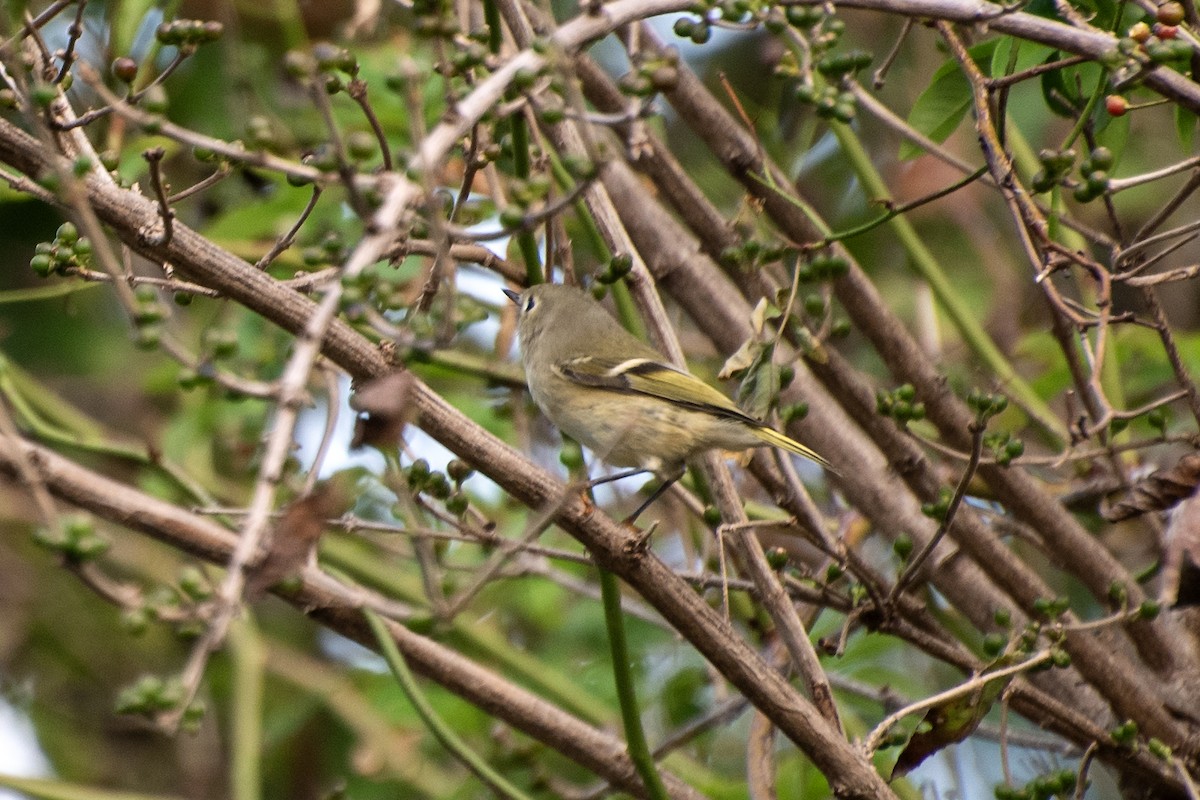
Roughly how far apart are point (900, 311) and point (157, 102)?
3.73 metres

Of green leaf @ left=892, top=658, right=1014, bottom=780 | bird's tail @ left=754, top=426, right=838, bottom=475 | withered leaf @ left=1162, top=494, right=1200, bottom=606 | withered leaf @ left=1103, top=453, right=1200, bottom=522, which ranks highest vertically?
bird's tail @ left=754, top=426, right=838, bottom=475

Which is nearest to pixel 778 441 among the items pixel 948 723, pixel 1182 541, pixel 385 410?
pixel 948 723

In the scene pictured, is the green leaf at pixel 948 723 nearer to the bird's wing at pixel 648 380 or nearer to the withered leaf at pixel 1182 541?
the withered leaf at pixel 1182 541

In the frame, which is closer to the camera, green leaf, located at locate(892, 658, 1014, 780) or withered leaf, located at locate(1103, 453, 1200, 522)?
green leaf, located at locate(892, 658, 1014, 780)

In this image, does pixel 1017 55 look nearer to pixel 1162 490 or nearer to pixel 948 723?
pixel 1162 490

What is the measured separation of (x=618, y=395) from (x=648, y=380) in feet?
0.33

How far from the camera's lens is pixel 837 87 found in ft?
8.62

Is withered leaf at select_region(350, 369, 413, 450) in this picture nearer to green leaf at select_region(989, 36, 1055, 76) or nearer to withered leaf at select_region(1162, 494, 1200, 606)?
green leaf at select_region(989, 36, 1055, 76)

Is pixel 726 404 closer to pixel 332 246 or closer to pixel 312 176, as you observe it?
pixel 332 246

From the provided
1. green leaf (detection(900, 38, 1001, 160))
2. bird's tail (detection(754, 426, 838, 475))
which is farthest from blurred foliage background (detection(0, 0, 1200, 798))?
bird's tail (detection(754, 426, 838, 475))

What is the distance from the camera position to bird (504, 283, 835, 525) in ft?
9.59

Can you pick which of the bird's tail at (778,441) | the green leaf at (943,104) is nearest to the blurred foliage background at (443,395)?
the green leaf at (943,104)

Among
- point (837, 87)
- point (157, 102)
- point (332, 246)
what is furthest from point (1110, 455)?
point (157, 102)

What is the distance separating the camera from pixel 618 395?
3299 mm
